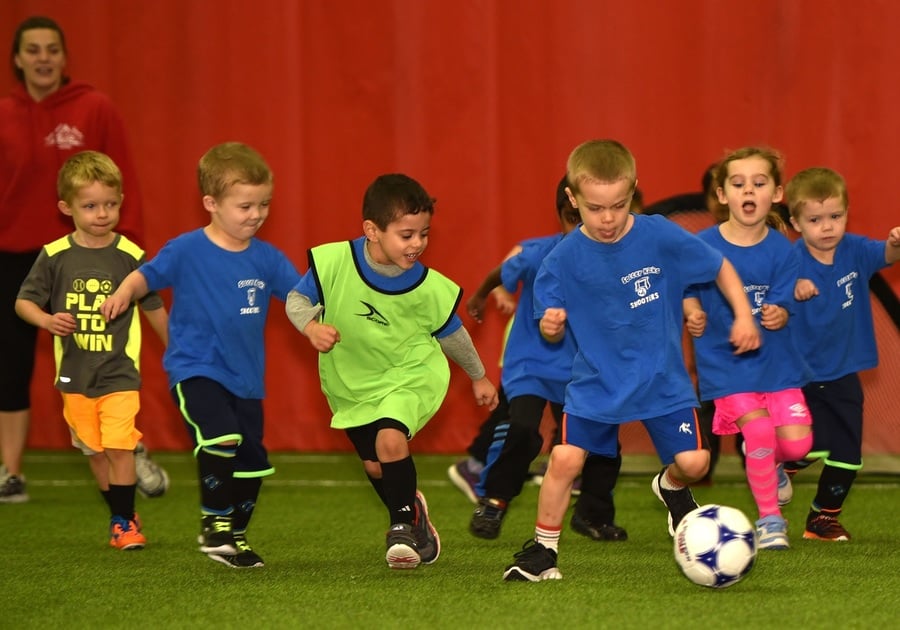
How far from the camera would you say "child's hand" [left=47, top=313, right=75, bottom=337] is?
4.41 m

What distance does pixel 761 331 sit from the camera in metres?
4.35

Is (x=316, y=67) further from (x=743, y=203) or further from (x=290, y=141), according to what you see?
(x=743, y=203)

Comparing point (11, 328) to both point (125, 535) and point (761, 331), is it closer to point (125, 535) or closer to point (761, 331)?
point (125, 535)

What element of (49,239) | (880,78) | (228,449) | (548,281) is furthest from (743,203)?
(49,239)

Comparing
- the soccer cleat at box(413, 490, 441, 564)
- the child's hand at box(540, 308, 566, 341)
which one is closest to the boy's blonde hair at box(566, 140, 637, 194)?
the child's hand at box(540, 308, 566, 341)

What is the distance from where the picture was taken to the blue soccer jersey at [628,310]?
3.65 metres

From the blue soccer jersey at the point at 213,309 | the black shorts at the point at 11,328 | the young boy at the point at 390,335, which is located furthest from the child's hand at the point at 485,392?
the black shorts at the point at 11,328

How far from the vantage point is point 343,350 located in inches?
159

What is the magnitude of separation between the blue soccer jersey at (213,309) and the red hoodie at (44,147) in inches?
60.9

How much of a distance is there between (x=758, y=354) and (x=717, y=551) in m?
1.09

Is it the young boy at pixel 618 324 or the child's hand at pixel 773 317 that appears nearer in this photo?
the young boy at pixel 618 324

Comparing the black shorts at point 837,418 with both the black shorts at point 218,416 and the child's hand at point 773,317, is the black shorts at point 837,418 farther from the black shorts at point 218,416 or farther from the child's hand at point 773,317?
the black shorts at point 218,416

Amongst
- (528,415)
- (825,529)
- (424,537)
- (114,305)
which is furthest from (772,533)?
(114,305)

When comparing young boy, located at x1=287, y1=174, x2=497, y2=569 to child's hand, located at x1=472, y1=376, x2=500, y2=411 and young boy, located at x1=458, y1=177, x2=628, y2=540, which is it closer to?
child's hand, located at x1=472, y1=376, x2=500, y2=411
